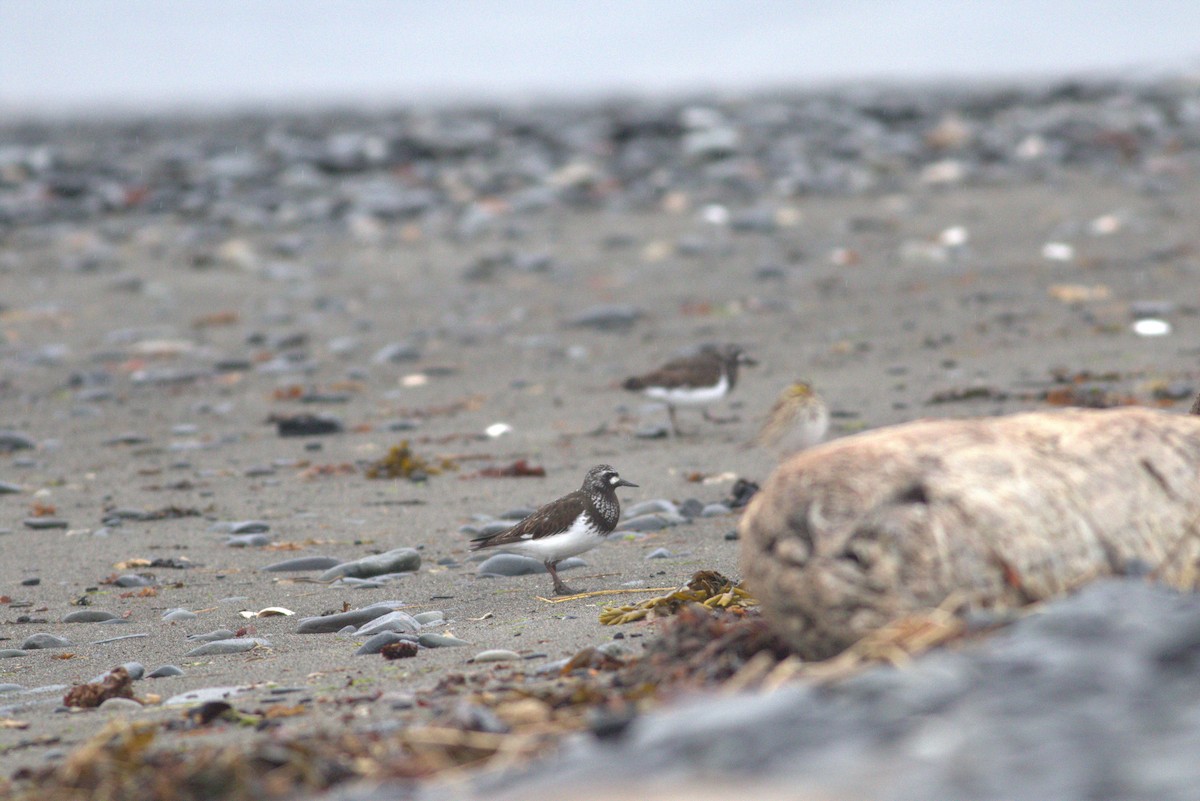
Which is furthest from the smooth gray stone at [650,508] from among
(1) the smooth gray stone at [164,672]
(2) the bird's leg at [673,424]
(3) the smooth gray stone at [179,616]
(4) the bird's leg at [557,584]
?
Answer: (1) the smooth gray stone at [164,672]

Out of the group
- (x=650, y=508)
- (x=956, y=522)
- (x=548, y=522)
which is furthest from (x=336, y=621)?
(x=956, y=522)

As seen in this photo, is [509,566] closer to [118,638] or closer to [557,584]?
[557,584]

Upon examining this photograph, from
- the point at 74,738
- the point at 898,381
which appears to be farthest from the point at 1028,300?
the point at 74,738

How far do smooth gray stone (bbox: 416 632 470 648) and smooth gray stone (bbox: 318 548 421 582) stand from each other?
151cm

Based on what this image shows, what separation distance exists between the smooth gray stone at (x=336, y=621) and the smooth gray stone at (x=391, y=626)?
0.15 metres

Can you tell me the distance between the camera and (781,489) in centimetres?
358

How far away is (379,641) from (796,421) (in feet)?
6.53

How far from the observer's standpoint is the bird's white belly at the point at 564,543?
19.1 feet

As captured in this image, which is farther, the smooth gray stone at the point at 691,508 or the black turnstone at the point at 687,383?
the black turnstone at the point at 687,383

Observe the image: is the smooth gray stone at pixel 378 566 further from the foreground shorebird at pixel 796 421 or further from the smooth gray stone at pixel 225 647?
the foreground shorebird at pixel 796 421

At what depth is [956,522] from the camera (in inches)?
133

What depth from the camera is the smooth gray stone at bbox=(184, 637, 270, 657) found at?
4.96 m

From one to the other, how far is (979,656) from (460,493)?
5493 mm

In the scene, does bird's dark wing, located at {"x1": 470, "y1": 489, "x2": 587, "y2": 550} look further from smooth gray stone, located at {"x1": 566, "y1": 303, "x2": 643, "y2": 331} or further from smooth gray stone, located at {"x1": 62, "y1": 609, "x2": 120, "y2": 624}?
smooth gray stone, located at {"x1": 566, "y1": 303, "x2": 643, "y2": 331}
